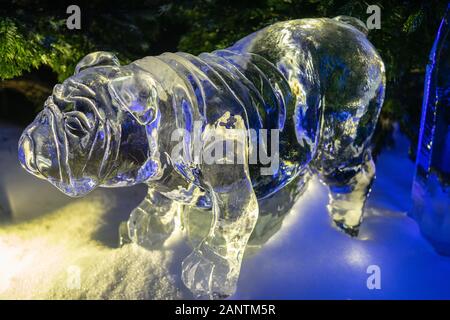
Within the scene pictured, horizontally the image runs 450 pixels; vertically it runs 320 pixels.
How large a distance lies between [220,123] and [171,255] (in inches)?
14.8

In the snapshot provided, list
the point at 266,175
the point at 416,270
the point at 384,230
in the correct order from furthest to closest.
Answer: the point at 384,230 < the point at 416,270 < the point at 266,175

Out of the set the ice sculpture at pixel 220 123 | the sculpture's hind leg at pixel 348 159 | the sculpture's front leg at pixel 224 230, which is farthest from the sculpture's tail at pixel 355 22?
the sculpture's front leg at pixel 224 230

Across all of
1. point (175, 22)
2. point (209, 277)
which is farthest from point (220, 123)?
point (175, 22)

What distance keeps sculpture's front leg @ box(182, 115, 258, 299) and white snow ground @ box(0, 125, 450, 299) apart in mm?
92

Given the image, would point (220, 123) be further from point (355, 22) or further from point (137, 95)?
point (355, 22)

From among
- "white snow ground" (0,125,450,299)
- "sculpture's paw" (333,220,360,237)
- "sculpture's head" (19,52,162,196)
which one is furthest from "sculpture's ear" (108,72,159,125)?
"sculpture's paw" (333,220,360,237)

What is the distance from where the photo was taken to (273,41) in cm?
96

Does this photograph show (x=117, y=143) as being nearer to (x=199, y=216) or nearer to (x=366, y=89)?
(x=199, y=216)

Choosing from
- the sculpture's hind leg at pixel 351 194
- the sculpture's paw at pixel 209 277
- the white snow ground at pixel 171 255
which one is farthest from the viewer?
the sculpture's hind leg at pixel 351 194

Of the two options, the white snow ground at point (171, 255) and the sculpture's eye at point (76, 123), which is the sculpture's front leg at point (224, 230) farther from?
the sculpture's eye at point (76, 123)

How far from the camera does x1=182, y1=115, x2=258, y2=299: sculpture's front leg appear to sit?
2.75 feet

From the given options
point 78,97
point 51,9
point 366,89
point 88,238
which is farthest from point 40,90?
point 366,89

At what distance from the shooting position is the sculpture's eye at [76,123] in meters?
0.77

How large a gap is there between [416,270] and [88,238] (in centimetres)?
69
